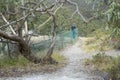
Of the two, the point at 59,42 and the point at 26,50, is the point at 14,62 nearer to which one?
the point at 26,50

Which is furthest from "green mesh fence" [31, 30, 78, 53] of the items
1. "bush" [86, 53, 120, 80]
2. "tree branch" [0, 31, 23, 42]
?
"tree branch" [0, 31, 23, 42]

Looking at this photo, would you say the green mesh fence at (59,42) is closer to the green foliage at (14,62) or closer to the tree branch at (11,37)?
the green foliage at (14,62)

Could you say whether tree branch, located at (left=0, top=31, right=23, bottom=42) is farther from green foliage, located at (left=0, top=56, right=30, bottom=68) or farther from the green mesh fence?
the green mesh fence

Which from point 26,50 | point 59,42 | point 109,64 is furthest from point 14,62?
point 59,42

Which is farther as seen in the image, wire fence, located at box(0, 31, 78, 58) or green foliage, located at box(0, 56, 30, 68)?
wire fence, located at box(0, 31, 78, 58)

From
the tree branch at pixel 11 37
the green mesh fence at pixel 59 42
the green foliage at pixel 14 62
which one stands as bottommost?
the green mesh fence at pixel 59 42

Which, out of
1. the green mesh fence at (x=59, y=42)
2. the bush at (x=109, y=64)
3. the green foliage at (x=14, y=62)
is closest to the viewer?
the bush at (x=109, y=64)

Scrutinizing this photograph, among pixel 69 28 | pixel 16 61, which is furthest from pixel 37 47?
pixel 69 28

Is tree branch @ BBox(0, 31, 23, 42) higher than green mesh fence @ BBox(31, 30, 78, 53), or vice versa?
tree branch @ BBox(0, 31, 23, 42)

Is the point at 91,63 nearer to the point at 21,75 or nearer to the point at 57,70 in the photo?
the point at 57,70

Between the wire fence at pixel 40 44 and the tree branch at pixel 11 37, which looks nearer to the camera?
the tree branch at pixel 11 37

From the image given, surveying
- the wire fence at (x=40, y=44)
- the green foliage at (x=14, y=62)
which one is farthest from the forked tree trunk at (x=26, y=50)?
the wire fence at (x=40, y=44)

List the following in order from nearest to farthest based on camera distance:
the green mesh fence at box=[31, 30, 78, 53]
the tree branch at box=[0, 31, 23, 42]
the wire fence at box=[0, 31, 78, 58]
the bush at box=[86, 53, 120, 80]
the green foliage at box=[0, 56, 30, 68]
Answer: the bush at box=[86, 53, 120, 80], the tree branch at box=[0, 31, 23, 42], the green foliage at box=[0, 56, 30, 68], the wire fence at box=[0, 31, 78, 58], the green mesh fence at box=[31, 30, 78, 53]

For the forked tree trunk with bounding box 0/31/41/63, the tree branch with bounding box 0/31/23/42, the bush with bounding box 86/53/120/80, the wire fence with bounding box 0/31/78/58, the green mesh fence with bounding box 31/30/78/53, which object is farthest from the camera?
the green mesh fence with bounding box 31/30/78/53
